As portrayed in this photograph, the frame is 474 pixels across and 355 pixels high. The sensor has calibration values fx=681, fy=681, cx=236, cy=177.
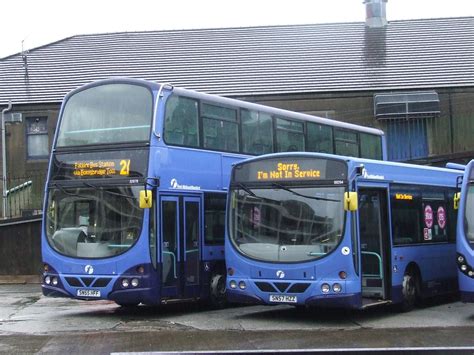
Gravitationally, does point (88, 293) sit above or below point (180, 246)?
below

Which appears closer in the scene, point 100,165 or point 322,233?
point 322,233

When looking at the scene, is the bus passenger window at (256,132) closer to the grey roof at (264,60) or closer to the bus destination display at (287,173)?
the bus destination display at (287,173)

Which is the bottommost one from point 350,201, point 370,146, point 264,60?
point 350,201

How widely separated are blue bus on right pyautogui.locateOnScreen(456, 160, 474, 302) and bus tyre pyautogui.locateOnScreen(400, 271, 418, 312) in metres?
1.34

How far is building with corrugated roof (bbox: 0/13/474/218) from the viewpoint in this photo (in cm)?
2725

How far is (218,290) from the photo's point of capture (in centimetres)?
1380

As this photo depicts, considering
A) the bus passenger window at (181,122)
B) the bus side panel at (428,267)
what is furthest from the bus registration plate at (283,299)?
the bus passenger window at (181,122)

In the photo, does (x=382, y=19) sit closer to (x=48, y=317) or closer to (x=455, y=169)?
(x=455, y=169)

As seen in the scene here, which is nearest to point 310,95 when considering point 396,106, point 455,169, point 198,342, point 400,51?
point 396,106

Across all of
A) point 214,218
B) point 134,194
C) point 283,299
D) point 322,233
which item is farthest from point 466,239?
point 134,194

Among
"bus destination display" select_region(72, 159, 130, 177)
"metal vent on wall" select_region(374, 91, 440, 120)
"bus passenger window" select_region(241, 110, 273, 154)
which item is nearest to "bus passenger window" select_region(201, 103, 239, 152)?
"bus passenger window" select_region(241, 110, 273, 154)

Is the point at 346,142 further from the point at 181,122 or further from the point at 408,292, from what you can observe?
the point at 181,122

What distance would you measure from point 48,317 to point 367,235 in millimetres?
6176

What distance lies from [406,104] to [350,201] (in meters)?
16.6
